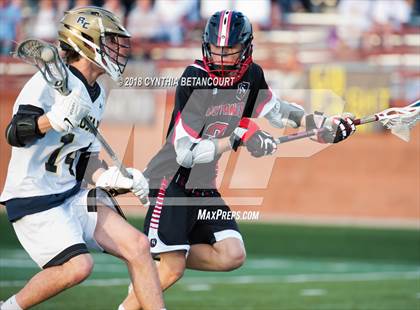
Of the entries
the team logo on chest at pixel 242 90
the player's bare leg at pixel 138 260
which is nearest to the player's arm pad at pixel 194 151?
the team logo on chest at pixel 242 90

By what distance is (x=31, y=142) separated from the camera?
532 cm

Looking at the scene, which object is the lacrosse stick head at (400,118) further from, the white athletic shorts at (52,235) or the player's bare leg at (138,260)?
the white athletic shorts at (52,235)

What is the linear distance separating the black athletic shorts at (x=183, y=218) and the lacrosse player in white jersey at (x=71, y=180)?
60 cm

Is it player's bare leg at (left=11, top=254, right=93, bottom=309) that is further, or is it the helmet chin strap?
the helmet chin strap

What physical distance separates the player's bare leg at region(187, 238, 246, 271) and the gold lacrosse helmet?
136cm

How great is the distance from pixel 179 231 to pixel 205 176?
0.40 m

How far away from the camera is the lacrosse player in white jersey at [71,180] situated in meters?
5.30

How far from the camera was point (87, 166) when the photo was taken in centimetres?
588

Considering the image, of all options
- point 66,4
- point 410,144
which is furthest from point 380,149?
point 66,4

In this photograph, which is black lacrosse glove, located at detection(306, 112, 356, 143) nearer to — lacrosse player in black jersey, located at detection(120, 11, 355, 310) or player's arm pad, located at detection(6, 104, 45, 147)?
lacrosse player in black jersey, located at detection(120, 11, 355, 310)

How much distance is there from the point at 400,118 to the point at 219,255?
1534 millimetres

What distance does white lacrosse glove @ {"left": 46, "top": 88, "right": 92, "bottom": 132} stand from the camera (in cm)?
512

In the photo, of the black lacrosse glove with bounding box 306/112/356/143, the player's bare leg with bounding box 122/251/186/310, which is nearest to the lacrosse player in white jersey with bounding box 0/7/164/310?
the player's bare leg with bounding box 122/251/186/310

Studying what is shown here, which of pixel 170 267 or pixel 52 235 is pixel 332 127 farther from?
pixel 52 235
